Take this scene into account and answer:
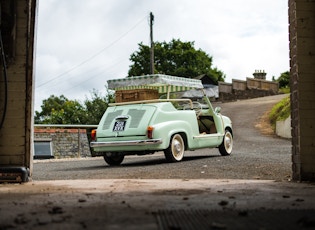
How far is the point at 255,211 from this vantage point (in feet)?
12.6

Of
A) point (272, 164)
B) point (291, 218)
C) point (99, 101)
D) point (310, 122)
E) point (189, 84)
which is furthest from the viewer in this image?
point (99, 101)

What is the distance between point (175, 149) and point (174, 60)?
4607 cm

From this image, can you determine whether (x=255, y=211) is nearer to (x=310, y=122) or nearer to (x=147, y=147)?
(x=310, y=122)

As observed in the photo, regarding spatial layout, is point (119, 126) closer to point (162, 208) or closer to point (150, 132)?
point (150, 132)

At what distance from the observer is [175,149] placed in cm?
1204

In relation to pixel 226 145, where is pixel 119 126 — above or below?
above

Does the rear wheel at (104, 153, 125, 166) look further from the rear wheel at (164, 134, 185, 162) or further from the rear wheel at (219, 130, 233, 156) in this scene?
the rear wheel at (219, 130, 233, 156)

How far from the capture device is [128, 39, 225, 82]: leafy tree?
185ft

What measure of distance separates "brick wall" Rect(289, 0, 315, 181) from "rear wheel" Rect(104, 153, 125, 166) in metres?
6.25

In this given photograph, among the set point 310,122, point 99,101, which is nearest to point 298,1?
point 310,122

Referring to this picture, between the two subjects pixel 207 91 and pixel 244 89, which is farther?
pixel 244 89

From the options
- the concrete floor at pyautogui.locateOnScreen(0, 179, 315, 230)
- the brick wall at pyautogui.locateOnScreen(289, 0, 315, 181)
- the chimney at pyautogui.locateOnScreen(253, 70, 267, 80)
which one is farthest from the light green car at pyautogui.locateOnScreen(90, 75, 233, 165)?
the chimney at pyautogui.locateOnScreen(253, 70, 267, 80)

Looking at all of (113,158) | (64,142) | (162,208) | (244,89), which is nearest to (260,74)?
(244,89)

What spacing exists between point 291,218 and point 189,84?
10.5 m
